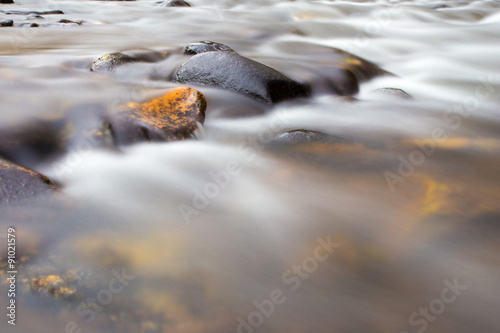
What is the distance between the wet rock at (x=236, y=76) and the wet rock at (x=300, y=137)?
0.72 meters

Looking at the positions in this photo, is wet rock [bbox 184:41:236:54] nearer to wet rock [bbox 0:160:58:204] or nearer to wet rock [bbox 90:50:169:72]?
wet rock [bbox 90:50:169:72]

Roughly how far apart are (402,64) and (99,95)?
4.33 m

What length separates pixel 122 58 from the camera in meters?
4.11

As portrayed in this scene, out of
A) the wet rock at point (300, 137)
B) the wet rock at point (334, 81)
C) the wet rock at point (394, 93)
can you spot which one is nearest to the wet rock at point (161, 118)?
the wet rock at point (300, 137)

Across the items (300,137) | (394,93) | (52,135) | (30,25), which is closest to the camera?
A: (52,135)

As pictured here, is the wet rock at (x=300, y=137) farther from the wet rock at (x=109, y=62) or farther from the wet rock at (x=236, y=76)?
the wet rock at (x=109, y=62)

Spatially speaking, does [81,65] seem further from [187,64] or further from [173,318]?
[173,318]

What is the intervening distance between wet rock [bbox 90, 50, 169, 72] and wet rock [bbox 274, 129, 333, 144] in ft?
6.35

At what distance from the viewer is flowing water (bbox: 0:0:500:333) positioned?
4.87 feet

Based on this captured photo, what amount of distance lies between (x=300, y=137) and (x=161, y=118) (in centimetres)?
98

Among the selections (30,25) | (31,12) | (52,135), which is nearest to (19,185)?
(52,135)

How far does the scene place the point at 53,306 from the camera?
1.39 m

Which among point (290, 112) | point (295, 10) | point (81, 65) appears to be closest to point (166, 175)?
point (290, 112)

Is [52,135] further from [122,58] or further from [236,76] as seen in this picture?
[122,58]
